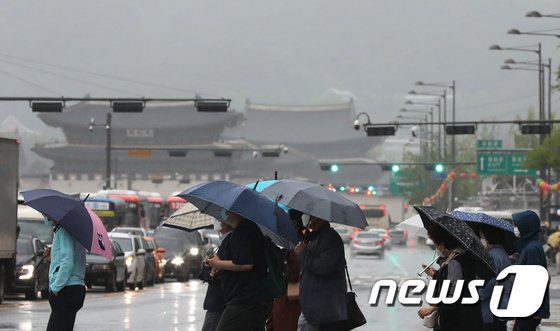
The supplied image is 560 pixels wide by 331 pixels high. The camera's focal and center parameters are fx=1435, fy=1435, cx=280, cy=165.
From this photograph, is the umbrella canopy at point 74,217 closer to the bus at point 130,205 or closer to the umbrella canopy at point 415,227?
the umbrella canopy at point 415,227

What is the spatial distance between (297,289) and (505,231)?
1894mm

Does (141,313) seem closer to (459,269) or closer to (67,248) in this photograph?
(67,248)

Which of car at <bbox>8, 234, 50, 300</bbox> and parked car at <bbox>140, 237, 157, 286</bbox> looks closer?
car at <bbox>8, 234, 50, 300</bbox>

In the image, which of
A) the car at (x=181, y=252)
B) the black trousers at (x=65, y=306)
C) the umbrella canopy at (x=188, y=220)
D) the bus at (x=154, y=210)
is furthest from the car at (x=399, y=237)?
the black trousers at (x=65, y=306)

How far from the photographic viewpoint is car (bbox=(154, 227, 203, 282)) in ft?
139

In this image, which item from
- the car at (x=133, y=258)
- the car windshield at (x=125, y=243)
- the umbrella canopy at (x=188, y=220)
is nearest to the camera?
the umbrella canopy at (x=188, y=220)

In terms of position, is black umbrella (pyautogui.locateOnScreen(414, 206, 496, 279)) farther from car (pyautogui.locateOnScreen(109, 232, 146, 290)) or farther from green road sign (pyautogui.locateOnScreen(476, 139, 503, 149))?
green road sign (pyautogui.locateOnScreen(476, 139, 503, 149))

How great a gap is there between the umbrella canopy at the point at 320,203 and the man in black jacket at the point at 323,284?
327 mm

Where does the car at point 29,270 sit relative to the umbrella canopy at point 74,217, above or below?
below

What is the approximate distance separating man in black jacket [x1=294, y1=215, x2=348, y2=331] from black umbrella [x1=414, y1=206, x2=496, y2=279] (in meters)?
1.68

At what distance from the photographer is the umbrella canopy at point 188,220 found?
14.4 metres

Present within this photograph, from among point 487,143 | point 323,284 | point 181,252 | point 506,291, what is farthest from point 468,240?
point 487,143

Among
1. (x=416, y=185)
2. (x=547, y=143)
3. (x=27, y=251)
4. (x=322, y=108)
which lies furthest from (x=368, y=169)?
(x=27, y=251)

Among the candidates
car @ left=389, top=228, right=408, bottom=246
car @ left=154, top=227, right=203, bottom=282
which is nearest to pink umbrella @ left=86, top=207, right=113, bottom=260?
car @ left=154, top=227, right=203, bottom=282
